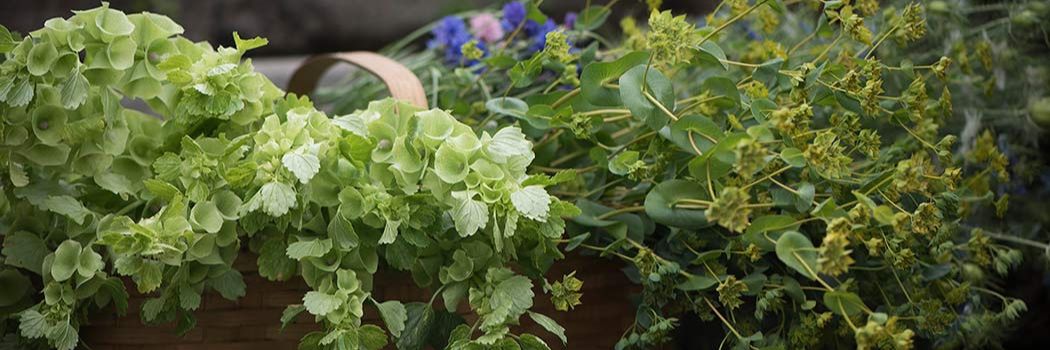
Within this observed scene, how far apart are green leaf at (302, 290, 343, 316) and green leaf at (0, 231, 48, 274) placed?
9.7 inches

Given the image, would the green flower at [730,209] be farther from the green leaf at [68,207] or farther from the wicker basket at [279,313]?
the green leaf at [68,207]

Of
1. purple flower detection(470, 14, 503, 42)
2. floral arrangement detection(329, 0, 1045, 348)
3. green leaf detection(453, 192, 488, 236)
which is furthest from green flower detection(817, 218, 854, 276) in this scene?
purple flower detection(470, 14, 503, 42)

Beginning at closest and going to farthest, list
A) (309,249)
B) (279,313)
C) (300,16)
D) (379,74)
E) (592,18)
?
(309,249)
(279,313)
(379,74)
(592,18)
(300,16)

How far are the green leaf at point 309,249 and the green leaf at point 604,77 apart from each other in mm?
228

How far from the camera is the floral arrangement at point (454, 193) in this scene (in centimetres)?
66

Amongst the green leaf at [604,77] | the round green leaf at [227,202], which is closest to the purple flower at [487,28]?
the green leaf at [604,77]

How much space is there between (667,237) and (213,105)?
1.22ft

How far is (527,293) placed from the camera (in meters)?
0.67

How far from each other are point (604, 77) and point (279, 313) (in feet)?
1.03

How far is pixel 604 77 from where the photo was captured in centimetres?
75

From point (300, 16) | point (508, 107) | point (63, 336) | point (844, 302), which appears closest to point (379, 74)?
point (508, 107)

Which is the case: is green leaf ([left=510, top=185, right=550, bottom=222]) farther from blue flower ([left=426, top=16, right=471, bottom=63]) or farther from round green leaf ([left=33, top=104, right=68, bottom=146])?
blue flower ([left=426, top=16, right=471, bottom=63])

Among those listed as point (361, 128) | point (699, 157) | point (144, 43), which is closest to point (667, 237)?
point (699, 157)

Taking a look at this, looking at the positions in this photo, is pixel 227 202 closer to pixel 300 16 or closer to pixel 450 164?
pixel 450 164
